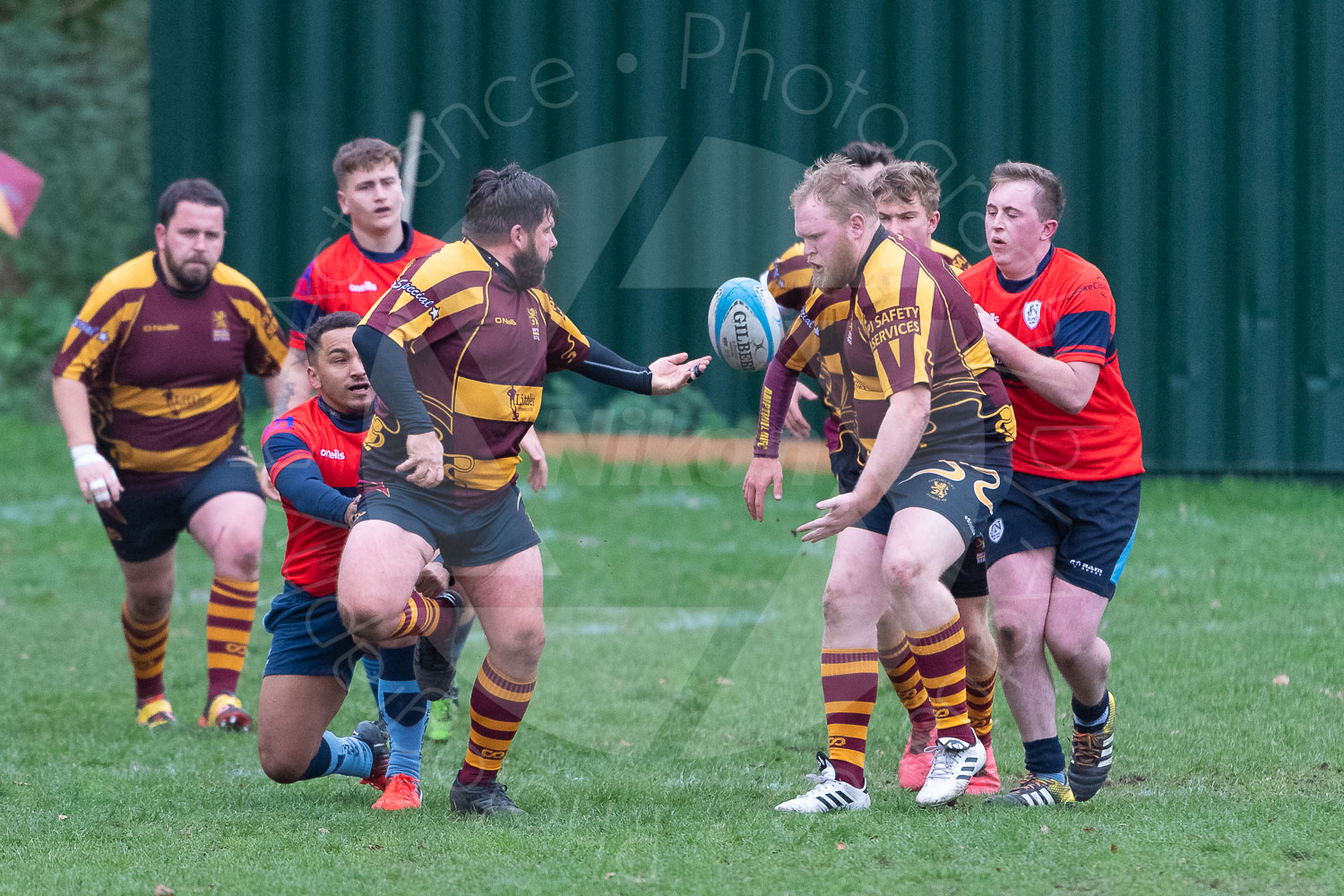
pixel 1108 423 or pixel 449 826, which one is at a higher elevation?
pixel 1108 423

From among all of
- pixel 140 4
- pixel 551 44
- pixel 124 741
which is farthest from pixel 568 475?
pixel 140 4

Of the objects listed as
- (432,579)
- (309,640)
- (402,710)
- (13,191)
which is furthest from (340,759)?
(13,191)

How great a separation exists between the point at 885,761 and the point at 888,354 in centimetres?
192

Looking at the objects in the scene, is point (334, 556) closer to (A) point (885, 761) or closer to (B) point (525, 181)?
(B) point (525, 181)

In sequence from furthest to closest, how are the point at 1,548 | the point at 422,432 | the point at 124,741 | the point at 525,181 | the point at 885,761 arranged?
the point at 1,548 < the point at 124,741 < the point at 885,761 < the point at 525,181 < the point at 422,432

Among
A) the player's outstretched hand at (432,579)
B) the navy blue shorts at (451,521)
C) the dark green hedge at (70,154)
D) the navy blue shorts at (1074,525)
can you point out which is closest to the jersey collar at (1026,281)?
the navy blue shorts at (1074,525)

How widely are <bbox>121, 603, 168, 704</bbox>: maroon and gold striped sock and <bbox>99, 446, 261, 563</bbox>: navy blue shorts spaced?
31cm

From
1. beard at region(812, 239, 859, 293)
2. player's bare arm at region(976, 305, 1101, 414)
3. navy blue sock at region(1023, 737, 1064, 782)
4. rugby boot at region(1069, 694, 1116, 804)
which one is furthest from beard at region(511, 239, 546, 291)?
rugby boot at region(1069, 694, 1116, 804)

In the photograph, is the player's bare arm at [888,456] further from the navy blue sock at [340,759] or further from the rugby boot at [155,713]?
the rugby boot at [155,713]

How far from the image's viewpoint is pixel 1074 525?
501 cm

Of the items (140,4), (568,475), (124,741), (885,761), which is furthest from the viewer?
(140,4)

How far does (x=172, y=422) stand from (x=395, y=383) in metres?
2.73

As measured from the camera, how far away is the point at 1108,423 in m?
5.04

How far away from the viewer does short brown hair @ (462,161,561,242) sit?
4.80 metres
